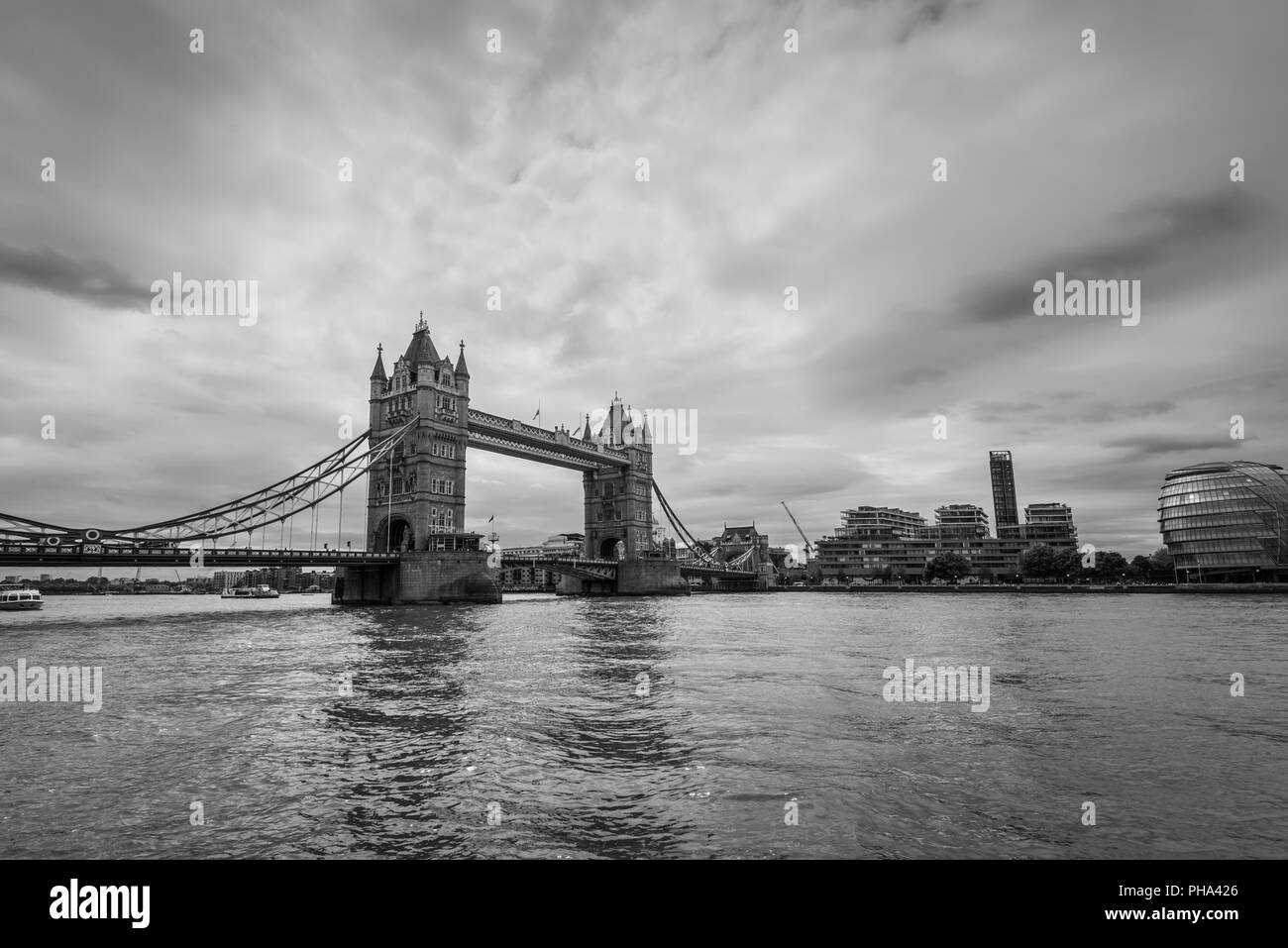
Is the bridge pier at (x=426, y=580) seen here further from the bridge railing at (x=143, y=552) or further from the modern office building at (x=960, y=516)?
the modern office building at (x=960, y=516)

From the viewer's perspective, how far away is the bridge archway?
6769cm

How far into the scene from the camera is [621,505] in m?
109

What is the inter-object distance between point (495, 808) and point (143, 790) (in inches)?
195

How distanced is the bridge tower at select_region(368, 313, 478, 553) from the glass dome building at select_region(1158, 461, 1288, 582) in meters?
130

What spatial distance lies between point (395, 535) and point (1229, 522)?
5418 inches

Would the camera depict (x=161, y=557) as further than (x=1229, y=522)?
No

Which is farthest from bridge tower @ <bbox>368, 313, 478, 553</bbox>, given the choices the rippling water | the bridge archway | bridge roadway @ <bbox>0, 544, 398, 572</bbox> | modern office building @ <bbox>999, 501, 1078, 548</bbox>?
modern office building @ <bbox>999, 501, 1078, 548</bbox>

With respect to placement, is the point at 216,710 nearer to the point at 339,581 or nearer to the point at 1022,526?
the point at 339,581

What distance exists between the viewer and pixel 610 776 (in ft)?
31.2

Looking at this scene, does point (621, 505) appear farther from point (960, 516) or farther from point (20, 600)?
point (960, 516)

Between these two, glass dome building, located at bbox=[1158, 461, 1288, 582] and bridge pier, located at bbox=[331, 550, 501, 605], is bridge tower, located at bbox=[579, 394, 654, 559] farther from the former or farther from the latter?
glass dome building, located at bbox=[1158, 461, 1288, 582]

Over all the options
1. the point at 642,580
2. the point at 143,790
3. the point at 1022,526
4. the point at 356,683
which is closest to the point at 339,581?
the point at 642,580

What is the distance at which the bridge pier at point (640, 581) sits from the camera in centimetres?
9922

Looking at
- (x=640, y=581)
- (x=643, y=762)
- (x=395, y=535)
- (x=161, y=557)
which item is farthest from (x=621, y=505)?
(x=643, y=762)
